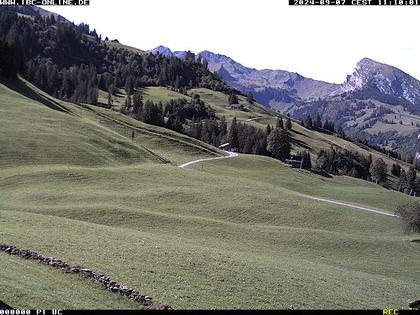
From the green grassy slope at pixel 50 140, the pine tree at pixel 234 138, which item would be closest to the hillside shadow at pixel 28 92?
→ the green grassy slope at pixel 50 140

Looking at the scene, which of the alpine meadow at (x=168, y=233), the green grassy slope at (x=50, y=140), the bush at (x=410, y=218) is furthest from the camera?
the green grassy slope at (x=50, y=140)

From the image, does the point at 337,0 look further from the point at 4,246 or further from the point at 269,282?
the point at 4,246

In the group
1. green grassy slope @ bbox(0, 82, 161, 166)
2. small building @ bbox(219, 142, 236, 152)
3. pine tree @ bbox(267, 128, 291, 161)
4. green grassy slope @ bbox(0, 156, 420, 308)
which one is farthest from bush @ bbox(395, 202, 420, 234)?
small building @ bbox(219, 142, 236, 152)

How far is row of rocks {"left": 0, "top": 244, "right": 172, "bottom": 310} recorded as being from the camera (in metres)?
21.9

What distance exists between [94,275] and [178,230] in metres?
26.2

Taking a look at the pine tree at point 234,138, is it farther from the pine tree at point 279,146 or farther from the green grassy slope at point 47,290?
the green grassy slope at point 47,290

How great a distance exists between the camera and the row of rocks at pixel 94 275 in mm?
21938

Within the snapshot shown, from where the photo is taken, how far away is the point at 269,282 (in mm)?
29500

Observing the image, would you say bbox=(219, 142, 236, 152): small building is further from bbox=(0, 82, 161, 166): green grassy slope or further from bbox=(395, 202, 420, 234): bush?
bbox=(395, 202, 420, 234): bush

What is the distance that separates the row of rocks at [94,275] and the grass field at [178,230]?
0.63 m

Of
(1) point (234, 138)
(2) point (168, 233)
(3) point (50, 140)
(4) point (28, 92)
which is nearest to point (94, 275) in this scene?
(2) point (168, 233)

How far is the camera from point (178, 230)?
164ft

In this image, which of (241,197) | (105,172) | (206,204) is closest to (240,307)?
(206,204)

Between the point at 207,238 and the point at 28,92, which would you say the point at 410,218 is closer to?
the point at 207,238
